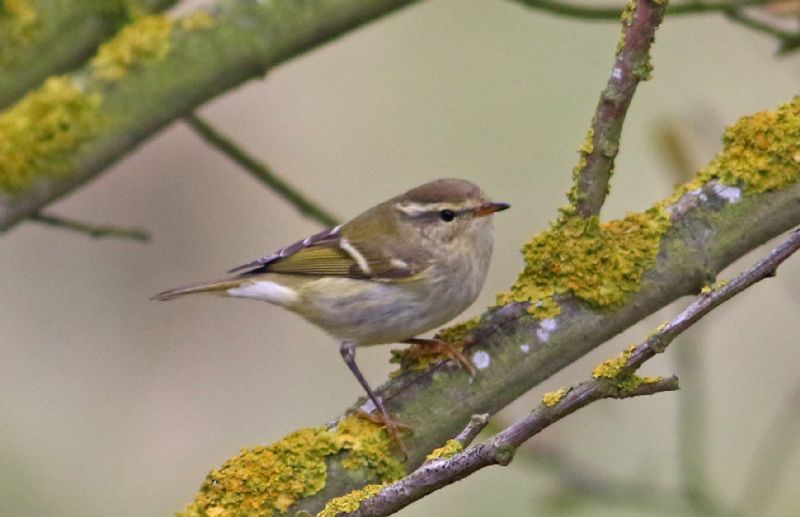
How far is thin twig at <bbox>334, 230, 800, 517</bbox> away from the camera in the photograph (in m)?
1.49

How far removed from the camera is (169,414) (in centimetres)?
572

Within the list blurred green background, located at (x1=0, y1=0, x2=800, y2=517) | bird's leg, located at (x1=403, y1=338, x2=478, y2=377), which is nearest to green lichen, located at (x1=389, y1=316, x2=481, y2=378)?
bird's leg, located at (x1=403, y1=338, x2=478, y2=377)

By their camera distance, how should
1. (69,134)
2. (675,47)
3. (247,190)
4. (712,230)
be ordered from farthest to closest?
1. (247,190)
2. (675,47)
3. (69,134)
4. (712,230)

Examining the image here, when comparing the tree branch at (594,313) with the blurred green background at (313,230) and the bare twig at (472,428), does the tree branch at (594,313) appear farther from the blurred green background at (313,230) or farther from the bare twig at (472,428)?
the blurred green background at (313,230)

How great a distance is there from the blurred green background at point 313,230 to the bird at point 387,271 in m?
1.58

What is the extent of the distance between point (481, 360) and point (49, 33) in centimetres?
148

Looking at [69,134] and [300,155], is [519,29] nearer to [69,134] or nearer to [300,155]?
[300,155]

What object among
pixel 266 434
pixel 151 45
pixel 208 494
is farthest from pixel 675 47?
pixel 208 494

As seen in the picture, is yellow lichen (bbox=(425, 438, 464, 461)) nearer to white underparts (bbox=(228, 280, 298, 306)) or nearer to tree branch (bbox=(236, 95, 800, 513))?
tree branch (bbox=(236, 95, 800, 513))

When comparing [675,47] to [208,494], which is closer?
[208,494]

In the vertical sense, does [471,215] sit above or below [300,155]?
below

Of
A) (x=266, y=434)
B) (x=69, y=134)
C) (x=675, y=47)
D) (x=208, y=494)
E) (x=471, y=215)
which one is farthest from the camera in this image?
(x=675, y=47)

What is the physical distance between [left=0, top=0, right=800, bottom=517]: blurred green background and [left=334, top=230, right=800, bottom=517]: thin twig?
3008mm

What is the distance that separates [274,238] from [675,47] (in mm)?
2449
